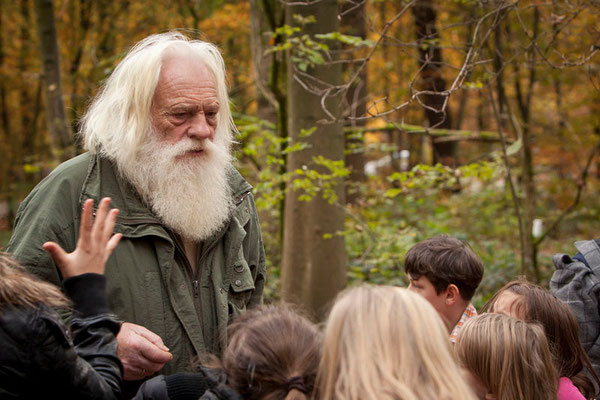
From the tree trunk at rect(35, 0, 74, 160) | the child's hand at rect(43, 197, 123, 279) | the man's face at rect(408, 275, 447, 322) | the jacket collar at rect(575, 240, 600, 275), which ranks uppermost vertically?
the tree trunk at rect(35, 0, 74, 160)

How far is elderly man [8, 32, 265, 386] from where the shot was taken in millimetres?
2455

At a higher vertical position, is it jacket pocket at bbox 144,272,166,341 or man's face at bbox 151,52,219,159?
man's face at bbox 151,52,219,159

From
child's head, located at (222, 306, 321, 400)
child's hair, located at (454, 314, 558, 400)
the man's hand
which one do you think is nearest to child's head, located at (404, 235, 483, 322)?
child's hair, located at (454, 314, 558, 400)

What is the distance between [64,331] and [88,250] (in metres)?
0.30

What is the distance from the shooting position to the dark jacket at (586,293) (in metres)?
3.07

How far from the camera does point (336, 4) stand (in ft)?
18.2

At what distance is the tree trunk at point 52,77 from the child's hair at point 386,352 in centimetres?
680

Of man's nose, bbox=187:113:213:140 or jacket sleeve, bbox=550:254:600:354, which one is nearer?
man's nose, bbox=187:113:213:140

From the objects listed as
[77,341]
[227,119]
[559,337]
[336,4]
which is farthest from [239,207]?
[336,4]

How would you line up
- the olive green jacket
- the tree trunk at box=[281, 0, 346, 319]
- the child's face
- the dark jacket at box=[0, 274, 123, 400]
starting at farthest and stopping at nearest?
the tree trunk at box=[281, 0, 346, 319], the child's face, the olive green jacket, the dark jacket at box=[0, 274, 123, 400]

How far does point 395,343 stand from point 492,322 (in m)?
0.76

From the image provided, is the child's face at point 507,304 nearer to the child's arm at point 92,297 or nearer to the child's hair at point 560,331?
the child's hair at point 560,331

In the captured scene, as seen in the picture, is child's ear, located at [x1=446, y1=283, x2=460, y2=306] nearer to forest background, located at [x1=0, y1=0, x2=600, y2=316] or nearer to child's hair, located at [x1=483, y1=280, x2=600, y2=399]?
child's hair, located at [x1=483, y1=280, x2=600, y2=399]

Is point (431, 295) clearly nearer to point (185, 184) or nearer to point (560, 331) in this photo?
point (560, 331)
